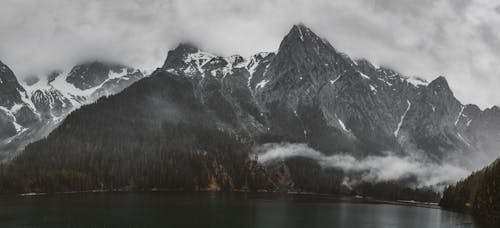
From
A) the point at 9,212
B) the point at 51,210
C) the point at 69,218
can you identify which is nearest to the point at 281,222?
the point at 69,218

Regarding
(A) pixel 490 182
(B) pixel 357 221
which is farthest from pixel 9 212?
(A) pixel 490 182

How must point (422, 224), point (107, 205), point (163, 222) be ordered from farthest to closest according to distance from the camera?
1. point (107, 205)
2. point (422, 224)
3. point (163, 222)

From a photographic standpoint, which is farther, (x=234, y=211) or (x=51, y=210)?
(x=234, y=211)

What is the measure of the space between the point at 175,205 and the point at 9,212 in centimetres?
5385

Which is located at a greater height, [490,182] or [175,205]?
[490,182]

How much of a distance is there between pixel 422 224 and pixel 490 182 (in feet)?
112

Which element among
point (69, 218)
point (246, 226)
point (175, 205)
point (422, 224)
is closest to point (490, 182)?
point (422, 224)

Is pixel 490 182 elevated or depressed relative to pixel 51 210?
elevated

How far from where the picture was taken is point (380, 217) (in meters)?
174

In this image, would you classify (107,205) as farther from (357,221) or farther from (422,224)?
(422,224)

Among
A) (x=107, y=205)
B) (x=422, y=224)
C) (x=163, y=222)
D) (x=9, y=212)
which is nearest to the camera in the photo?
(x=163, y=222)

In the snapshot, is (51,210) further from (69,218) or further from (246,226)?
(246,226)

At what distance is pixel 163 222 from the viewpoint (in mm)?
127750

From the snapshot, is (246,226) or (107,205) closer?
(246,226)
